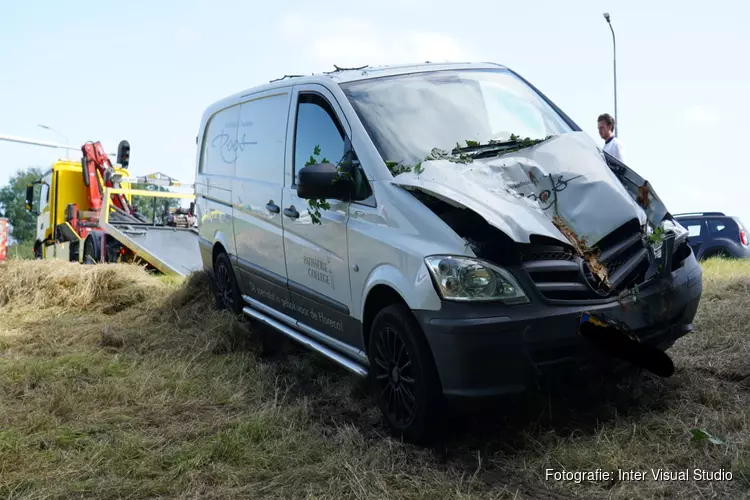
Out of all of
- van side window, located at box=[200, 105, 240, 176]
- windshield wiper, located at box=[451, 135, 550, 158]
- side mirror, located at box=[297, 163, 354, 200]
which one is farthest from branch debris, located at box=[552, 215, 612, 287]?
van side window, located at box=[200, 105, 240, 176]

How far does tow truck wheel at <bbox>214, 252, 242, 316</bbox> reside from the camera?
22.6 ft

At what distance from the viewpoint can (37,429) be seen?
4.63 m

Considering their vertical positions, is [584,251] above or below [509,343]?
above

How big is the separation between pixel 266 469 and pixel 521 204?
195cm

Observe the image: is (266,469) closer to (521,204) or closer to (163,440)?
(163,440)

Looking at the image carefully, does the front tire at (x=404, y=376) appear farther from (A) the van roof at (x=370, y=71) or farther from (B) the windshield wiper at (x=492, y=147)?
(A) the van roof at (x=370, y=71)

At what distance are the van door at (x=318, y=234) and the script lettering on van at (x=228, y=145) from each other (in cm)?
94

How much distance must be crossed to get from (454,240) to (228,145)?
3638 mm

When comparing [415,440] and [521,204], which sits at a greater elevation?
[521,204]

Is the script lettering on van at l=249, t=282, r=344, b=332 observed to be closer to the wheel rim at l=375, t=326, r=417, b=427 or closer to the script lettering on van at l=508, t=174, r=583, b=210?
the wheel rim at l=375, t=326, r=417, b=427

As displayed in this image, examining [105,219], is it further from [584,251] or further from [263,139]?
[584,251]

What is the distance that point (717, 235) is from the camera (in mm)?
15312

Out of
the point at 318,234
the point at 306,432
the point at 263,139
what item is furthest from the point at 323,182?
the point at 263,139

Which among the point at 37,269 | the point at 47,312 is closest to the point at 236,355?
the point at 47,312
